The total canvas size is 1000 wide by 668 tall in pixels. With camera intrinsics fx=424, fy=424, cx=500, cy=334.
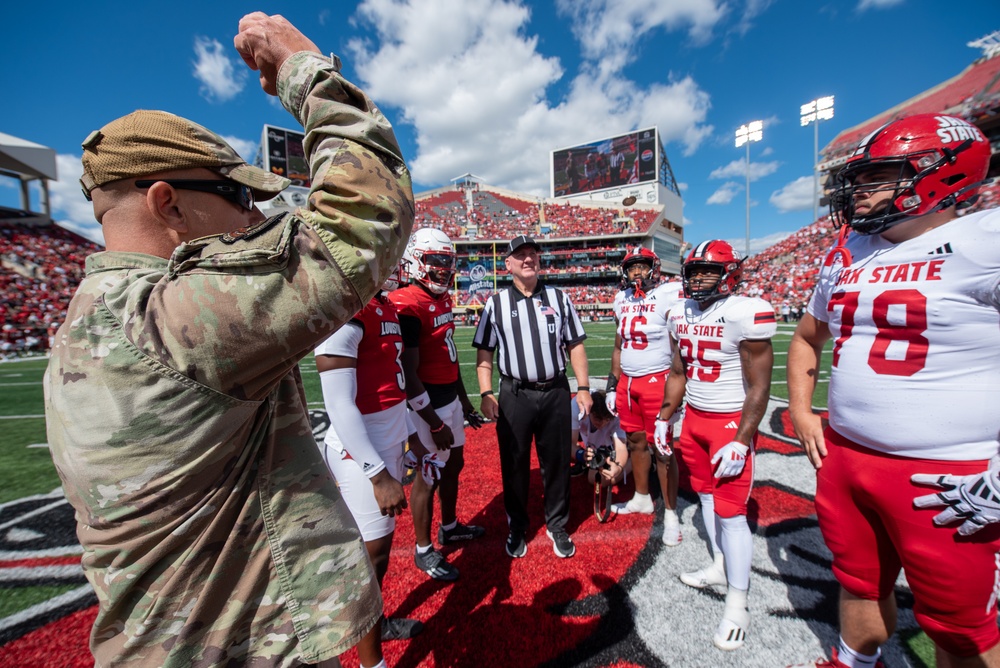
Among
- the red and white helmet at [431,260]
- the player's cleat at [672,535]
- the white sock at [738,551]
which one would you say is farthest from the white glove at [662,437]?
the red and white helmet at [431,260]

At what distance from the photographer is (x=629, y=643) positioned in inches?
92.8

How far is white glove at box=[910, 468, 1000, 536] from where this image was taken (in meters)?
1.45

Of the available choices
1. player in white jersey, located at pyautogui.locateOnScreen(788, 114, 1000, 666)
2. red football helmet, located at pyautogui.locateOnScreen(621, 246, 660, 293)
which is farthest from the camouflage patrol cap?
red football helmet, located at pyautogui.locateOnScreen(621, 246, 660, 293)

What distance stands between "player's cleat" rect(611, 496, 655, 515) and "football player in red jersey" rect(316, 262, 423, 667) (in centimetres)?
211

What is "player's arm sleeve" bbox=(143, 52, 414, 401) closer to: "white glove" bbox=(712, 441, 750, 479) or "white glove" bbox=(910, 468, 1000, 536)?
"white glove" bbox=(910, 468, 1000, 536)

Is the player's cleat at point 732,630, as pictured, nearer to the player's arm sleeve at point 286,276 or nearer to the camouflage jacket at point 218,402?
the camouflage jacket at point 218,402

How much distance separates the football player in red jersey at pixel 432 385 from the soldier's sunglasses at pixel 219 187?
7.13ft

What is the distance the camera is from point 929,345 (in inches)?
63.5

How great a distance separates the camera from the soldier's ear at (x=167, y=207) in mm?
914

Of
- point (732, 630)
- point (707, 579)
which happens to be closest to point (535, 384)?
point (707, 579)

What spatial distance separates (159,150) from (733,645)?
3.22m

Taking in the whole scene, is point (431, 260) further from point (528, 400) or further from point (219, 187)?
point (219, 187)

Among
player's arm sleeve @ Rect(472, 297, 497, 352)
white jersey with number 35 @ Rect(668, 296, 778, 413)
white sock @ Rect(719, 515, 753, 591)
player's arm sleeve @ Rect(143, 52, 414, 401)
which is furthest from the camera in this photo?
player's arm sleeve @ Rect(472, 297, 497, 352)

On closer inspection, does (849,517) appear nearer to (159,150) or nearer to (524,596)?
(524,596)
